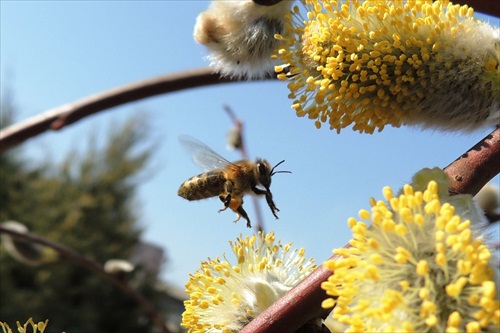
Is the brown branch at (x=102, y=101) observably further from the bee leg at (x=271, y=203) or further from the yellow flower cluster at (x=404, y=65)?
the yellow flower cluster at (x=404, y=65)

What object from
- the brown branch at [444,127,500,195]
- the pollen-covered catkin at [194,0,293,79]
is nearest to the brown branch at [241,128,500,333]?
the brown branch at [444,127,500,195]

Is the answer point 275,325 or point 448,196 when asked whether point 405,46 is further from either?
point 275,325

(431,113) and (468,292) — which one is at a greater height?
(431,113)

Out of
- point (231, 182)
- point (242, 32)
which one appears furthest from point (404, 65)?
point (231, 182)

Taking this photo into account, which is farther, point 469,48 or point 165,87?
point 165,87

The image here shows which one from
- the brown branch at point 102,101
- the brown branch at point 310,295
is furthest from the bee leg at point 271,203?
the brown branch at point 102,101

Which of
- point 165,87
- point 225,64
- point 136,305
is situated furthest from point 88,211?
point 225,64

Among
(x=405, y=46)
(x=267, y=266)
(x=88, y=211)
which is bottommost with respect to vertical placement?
(x=267, y=266)
